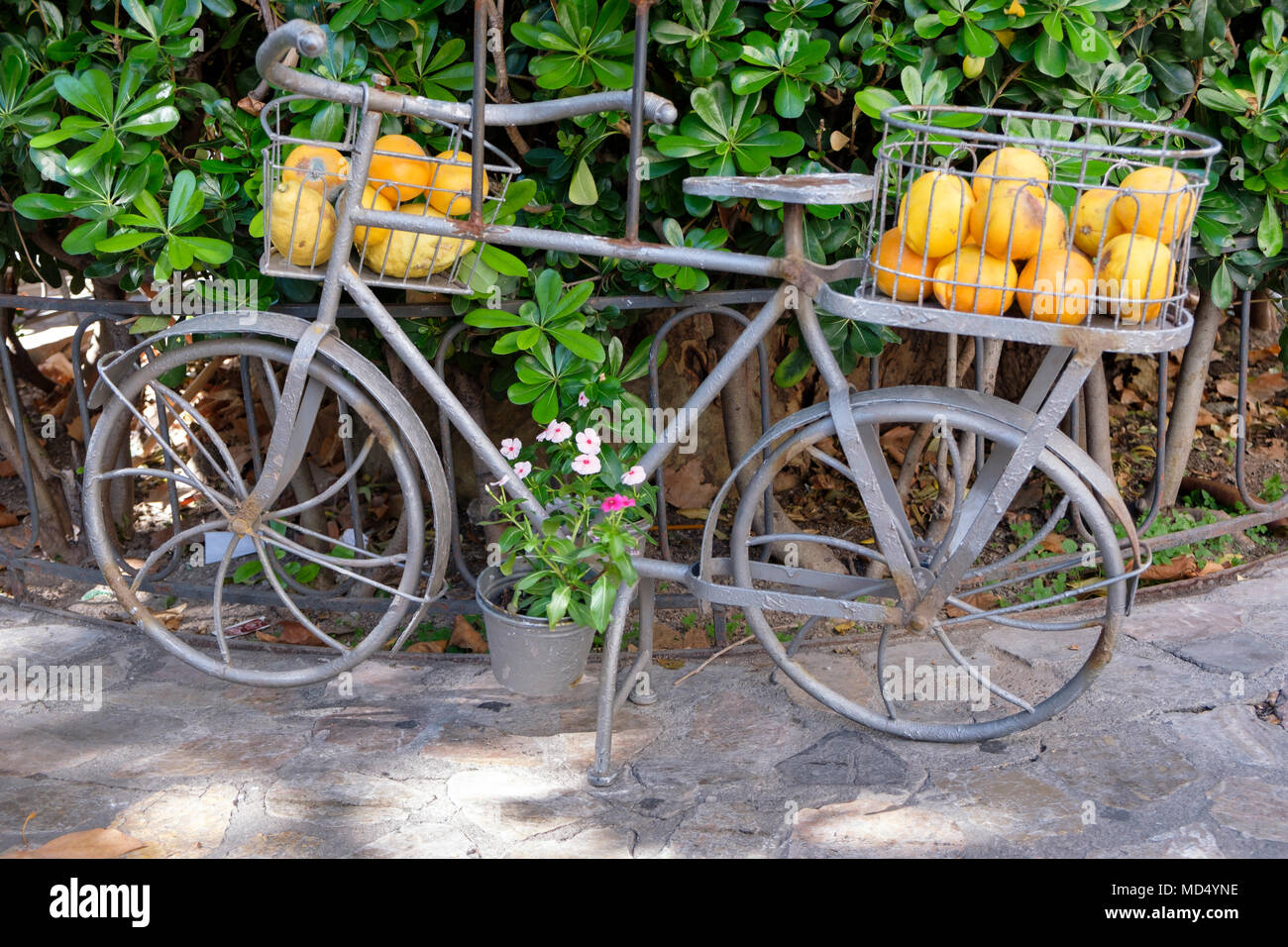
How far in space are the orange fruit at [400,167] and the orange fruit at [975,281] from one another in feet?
3.76

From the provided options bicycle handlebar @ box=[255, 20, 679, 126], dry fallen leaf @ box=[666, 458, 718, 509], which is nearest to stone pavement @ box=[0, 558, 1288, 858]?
dry fallen leaf @ box=[666, 458, 718, 509]

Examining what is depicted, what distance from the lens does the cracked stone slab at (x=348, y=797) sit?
8.36 feet

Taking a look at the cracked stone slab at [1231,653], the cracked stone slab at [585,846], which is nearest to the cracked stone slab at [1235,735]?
the cracked stone slab at [1231,653]

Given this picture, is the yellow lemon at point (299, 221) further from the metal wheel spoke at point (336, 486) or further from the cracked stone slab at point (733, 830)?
the cracked stone slab at point (733, 830)

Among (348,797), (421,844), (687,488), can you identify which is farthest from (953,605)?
(348,797)

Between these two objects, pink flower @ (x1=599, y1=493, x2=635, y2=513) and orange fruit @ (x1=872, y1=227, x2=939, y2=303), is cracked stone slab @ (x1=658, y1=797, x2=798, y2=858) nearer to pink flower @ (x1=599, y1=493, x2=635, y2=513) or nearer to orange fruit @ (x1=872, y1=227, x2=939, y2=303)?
pink flower @ (x1=599, y1=493, x2=635, y2=513)

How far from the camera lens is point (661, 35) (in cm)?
279

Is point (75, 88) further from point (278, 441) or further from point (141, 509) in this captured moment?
point (141, 509)

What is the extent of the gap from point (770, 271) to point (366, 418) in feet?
3.39

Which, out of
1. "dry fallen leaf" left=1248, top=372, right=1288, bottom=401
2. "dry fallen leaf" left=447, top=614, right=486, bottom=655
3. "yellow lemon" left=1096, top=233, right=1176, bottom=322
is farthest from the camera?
"dry fallen leaf" left=1248, top=372, right=1288, bottom=401

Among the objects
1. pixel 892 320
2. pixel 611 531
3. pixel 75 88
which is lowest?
pixel 611 531

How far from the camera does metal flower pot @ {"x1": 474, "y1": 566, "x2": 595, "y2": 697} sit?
2.89 metres

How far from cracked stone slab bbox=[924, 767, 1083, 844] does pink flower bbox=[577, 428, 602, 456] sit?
1.07 m

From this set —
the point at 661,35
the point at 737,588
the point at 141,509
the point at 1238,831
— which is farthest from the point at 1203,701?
the point at 141,509
